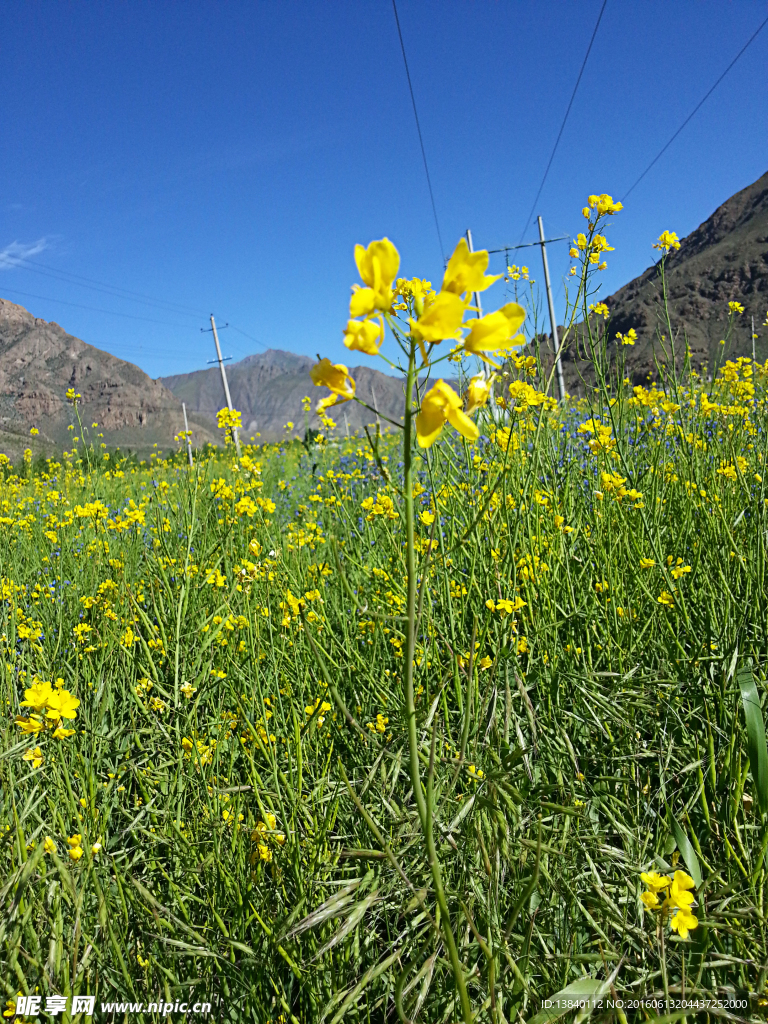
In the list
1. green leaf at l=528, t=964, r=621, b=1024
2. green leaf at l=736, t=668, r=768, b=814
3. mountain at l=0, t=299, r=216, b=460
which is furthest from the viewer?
mountain at l=0, t=299, r=216, b=460

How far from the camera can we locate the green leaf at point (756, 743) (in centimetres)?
110

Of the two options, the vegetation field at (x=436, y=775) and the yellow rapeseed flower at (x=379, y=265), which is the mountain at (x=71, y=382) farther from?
the yellow rapeseed flower at (x=379, y=265)

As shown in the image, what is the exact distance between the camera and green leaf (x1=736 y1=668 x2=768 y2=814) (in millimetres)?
1104

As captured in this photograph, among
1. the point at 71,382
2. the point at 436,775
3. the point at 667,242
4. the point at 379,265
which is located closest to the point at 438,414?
the point at 379,265

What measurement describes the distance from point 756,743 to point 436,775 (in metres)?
0.63

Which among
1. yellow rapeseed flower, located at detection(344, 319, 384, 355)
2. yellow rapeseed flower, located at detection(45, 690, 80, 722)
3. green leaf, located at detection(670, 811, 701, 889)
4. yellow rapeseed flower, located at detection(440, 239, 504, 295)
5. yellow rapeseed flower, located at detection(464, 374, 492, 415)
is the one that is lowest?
green leaf, located at detection(670, 811, 701, 889)

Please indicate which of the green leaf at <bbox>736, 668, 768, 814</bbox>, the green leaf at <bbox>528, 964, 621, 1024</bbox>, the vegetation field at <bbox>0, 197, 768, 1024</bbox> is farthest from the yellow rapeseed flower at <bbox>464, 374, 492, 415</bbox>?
the green leaf at <bbox>736, 668, 768, 814</bbox>

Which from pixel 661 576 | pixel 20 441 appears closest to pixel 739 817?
pixel 661 576

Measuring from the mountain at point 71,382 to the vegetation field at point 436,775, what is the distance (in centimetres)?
12817

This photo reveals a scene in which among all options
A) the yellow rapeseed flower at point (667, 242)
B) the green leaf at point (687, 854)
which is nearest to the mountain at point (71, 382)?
the yellow rapeseed flower at point (667, 242)

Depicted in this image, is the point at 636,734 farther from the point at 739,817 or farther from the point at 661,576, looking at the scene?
the point at 661,576

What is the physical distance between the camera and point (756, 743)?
113cm

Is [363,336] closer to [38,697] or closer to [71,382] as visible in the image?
[38,697]

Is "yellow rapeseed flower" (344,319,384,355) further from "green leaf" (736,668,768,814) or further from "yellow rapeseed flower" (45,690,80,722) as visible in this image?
"green leaf" (736,668,768,814)
